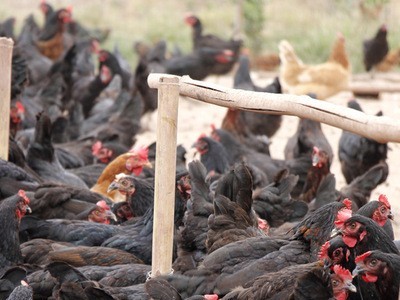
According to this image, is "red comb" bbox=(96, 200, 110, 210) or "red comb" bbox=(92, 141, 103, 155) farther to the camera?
"red comb" bbox=(92, 141, 103, 155)

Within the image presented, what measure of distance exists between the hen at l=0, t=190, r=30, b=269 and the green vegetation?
12.6 metres

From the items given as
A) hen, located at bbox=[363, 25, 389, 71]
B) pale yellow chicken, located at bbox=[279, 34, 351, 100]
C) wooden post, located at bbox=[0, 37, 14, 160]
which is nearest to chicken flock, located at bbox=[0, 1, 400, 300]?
wooden post, located at bbox=[0, 37, 14, 160]

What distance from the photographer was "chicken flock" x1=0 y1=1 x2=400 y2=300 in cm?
389

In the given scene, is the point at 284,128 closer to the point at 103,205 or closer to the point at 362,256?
the point at 103,205

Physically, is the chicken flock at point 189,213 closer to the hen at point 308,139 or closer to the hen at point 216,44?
the hen at point 308,139

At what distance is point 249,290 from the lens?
377 cm

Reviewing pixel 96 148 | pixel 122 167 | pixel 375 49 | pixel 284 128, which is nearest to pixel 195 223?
pixel 122 167

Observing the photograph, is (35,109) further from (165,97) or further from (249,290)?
(249,290)

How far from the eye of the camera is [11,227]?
4.93 meters

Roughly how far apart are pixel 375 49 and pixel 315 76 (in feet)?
10.1

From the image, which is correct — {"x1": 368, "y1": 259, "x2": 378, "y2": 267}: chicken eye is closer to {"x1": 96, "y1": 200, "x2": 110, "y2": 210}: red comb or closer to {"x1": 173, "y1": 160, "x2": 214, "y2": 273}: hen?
{"x1": 173, "y1": 160, "x2": 214, "y2": 273}: hen

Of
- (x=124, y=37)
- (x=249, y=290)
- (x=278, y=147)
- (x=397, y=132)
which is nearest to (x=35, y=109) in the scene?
(x=278, y=147)

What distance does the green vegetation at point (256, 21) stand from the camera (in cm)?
1788

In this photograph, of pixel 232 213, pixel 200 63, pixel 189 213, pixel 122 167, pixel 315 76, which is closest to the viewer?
pixel 232 213
